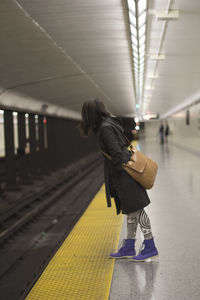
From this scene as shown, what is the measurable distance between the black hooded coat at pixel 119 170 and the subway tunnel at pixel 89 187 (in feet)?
0.63

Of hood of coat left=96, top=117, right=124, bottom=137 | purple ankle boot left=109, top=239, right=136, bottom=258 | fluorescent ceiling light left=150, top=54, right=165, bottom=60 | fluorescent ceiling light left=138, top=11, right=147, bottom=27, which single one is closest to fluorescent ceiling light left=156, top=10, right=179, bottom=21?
fluorescent ceiling light left=138, top=11, right=147, bottom=27

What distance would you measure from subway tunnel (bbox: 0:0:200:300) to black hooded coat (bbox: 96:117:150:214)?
19cm

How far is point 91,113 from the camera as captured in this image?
3.25m

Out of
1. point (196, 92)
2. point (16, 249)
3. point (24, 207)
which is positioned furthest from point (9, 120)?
point (196, 92)

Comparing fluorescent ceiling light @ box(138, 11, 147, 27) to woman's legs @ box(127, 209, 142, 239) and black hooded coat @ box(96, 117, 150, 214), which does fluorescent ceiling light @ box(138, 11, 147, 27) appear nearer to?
black hooded coat @ box(96, 117, 150, 214)

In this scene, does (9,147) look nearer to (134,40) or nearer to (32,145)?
(32,145)

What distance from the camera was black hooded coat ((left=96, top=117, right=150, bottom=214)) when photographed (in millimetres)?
3222

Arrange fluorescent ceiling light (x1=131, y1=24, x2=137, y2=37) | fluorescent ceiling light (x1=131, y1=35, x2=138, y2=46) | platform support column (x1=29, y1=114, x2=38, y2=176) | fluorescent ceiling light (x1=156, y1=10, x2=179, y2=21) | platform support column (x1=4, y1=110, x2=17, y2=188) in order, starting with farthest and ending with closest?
platform support column (x1=29, y1=114, x2=38, y2=176)
platform support column (x1=4, y1=110, x2=17, y2=188)
fluorescent ceiling light (x1=131, y1=35, x2=138, y2=46)
fluorescent ceiling light (x1=131, y1=24, x2=137, y2=37)
fluorescent ceiling light (x1=156, y1=10, x2=179, y2=21)

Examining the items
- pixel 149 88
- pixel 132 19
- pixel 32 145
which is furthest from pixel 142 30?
pixel 149 88

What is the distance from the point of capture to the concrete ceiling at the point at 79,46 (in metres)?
5.48

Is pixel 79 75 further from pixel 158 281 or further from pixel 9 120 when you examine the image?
pixel 158 281

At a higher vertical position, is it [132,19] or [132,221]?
[132,19]

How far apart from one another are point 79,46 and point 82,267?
5133mm

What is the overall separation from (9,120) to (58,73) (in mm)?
2926
